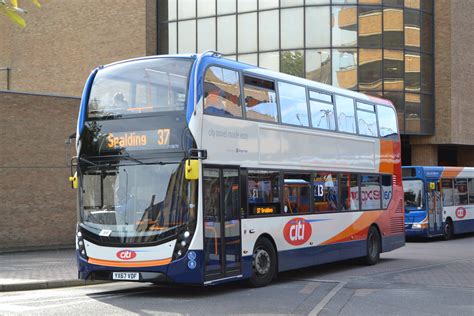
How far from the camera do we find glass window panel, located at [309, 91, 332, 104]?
15452 millimetres

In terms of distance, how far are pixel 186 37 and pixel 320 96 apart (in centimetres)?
2335

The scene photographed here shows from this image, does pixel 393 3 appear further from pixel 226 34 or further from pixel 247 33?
pixel 226 34

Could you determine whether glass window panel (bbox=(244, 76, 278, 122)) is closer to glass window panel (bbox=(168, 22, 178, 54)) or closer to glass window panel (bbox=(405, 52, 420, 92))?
glass window panel (bbox=(405, 52, 420, 92))

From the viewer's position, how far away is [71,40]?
4112 centimetres

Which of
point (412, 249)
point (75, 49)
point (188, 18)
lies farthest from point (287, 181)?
point (75, 49)

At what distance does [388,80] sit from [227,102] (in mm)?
24571

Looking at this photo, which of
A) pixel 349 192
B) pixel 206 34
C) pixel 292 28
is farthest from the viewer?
pixel 206 34

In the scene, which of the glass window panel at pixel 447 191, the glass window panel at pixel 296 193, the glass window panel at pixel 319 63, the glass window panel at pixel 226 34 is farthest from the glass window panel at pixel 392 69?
the glass window panel at pixel 296 193

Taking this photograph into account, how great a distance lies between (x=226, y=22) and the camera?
36.9 m

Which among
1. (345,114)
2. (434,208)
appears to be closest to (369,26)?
(434,208)

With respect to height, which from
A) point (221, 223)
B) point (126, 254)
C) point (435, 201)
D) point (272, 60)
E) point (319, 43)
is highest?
point (319, 43)

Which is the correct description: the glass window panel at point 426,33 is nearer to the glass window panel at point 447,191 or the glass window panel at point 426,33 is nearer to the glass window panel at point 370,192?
the glass window panel at point 447,191

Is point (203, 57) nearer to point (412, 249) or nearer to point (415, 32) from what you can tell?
point (412, 249)

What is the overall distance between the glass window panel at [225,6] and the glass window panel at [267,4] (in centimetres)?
154
